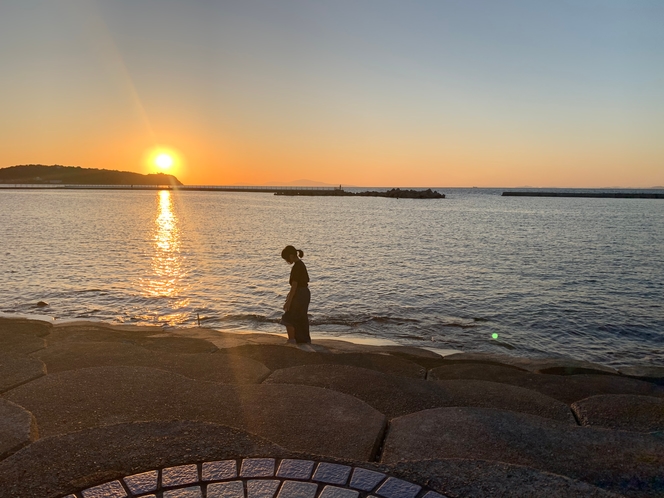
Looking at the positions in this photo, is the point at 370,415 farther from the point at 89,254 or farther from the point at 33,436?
the point at 89,254

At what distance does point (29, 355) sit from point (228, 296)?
1138 cm

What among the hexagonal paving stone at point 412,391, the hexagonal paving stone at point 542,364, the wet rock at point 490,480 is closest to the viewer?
the wet rock at point 490,480

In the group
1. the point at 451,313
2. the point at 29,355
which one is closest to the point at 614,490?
the point at 29,355

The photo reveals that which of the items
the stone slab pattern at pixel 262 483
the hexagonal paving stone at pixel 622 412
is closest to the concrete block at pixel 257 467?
the stone slab pattern at pixel 262 483

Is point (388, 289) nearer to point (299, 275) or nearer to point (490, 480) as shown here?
point (299, 275)

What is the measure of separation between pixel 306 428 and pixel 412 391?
5.57ft

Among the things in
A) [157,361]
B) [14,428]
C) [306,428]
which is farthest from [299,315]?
[14,428]

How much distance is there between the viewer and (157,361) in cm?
680

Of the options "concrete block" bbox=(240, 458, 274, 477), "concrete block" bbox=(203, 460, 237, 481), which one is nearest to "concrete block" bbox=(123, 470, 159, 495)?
"concrete block" bbox=(203, 460, 237, 481)

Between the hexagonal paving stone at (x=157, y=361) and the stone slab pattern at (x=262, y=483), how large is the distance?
7.89ft

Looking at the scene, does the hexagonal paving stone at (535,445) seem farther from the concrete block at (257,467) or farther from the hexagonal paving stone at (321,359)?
the hexagonal paving stone at (321,359)

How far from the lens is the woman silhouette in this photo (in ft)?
29.8

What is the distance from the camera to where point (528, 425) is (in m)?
4.73

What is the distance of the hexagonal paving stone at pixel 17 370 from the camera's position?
18.8 ft
